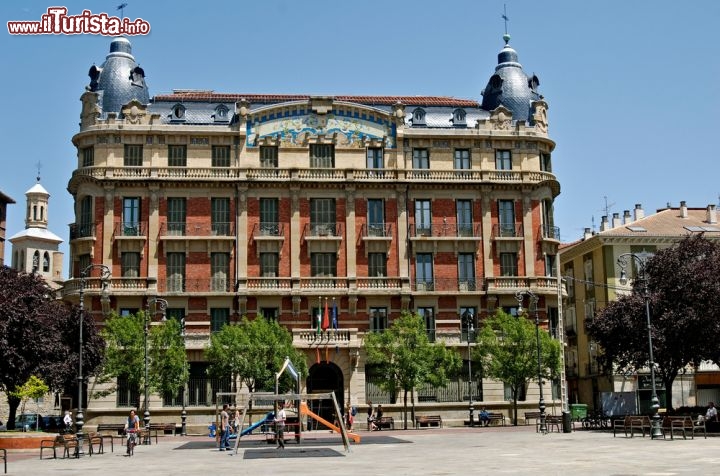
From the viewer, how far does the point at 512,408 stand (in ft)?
195

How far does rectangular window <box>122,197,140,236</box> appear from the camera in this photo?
192ft

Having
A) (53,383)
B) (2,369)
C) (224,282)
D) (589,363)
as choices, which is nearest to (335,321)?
(224,282)

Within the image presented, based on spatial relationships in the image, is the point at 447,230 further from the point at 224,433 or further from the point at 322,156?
the point at 224,433

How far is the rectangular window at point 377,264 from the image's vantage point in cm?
5972

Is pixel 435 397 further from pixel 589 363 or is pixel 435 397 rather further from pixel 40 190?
pixel 40 190

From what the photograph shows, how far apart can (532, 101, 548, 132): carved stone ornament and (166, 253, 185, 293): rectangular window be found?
80.2ft

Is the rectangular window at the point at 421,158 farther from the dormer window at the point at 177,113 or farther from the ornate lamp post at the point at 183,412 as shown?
the ornate lamp post at the point at 183,412

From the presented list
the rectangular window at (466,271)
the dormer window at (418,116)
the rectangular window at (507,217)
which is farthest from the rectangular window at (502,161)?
the rectangular window at (466,271)

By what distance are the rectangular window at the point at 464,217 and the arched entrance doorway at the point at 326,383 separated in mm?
11763

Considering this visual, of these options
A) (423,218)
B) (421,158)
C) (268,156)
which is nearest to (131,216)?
(268,156)

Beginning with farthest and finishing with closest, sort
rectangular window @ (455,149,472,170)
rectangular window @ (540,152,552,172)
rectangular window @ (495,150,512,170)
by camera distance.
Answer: rectangular window @ (540,152,552,172) < rectangular window @ (495,150,512,170) < rectangular window @ (455,149,472,170)

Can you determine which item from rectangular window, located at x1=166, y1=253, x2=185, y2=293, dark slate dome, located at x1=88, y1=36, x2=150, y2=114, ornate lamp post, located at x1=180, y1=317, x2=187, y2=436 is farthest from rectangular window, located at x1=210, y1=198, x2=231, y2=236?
dark slate dome, located at x1=88, y1=36, x2=150, y2=114

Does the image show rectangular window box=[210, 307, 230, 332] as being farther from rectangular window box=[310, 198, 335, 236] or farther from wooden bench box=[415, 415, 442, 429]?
wooden bench box=[415, 415, 442, 429]

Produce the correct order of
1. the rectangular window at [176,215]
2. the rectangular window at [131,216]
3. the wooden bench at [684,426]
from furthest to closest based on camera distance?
the rectangular window at [176,215], the rectangular window at [131,216], the wooden bench at [684,426]
